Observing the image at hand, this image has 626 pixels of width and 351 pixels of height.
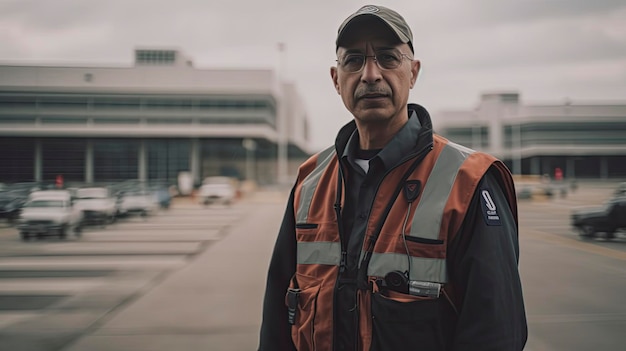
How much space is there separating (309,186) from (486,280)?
25.0 inches

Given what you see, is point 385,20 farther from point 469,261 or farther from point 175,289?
point 175,289

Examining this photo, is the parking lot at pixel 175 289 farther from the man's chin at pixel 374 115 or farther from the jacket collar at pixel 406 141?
the man's chin at pixel 374 115

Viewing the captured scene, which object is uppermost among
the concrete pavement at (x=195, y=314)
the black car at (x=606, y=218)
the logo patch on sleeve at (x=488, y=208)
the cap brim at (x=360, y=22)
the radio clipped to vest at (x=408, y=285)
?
the cap brim at (x=360, y=22)

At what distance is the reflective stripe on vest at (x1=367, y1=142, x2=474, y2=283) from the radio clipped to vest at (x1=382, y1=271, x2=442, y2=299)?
0.5 inches

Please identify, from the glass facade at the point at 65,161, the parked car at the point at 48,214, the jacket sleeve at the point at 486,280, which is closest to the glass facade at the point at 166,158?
the glass facade at the point at 65,161

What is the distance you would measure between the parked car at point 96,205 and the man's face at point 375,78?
8.85ft

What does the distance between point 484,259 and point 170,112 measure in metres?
3.75

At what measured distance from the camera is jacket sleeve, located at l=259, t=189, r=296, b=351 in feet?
5.23

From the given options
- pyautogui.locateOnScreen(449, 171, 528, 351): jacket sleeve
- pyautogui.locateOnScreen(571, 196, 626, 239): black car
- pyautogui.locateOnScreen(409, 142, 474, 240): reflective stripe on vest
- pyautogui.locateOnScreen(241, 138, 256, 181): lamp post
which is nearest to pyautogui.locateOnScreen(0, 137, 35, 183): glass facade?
pyautogui.locateOnScreen(409, 142, 474, 240): reflective stripe on vest

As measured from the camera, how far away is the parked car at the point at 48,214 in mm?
3035

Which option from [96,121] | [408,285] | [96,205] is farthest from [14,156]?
[408,285]

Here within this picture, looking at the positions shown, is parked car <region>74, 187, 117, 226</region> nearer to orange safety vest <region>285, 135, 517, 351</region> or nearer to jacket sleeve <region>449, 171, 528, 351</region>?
orange safety vest <region>285, 135, 517, 351</region>

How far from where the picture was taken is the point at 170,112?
438 cm

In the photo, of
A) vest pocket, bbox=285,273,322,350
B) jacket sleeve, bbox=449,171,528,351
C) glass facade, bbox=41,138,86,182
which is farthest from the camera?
glass facade, bbox=41,138,86,182
